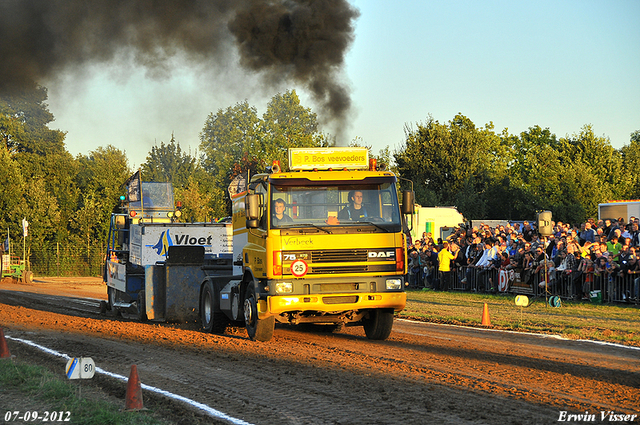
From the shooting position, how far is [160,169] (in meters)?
68.4

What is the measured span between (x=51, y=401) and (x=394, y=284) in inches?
237

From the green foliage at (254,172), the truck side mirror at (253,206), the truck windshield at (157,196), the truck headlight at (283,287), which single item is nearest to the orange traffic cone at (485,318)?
the truck headlight at (283,287)

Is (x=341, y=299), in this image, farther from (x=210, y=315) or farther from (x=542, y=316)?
(x=542, y=316)

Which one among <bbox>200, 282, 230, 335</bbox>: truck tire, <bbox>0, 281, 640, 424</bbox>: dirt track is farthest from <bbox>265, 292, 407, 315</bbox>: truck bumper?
<bbox>200, 282, 230, 335</bbox>: truck tire

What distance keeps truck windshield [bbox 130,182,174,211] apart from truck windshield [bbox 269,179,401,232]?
486 inches

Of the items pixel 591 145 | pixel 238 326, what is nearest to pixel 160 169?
pixel 591 145

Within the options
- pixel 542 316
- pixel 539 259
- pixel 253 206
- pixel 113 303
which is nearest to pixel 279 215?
pixel 253 206

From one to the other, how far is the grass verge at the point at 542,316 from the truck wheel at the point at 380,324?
11.6ft

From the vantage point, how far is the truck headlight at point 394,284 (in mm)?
12188

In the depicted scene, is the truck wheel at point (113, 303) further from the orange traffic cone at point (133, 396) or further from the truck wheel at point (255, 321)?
the orange traffic cone at point (133, 396)

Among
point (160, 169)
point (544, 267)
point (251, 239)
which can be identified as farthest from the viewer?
point (160, 169)

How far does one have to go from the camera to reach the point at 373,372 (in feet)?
31.2

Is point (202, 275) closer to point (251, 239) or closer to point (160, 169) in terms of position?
point (251, 239)

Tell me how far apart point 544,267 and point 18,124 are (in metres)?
44.9
